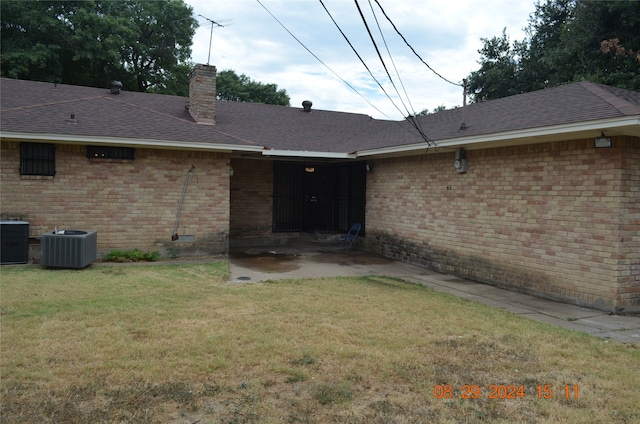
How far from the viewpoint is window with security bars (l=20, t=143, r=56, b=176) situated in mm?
9188

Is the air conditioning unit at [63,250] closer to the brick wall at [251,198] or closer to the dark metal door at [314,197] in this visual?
the brick wall at [251,198]

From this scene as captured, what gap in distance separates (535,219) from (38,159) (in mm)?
9757

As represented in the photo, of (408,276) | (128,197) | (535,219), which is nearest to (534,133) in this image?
(535,219)

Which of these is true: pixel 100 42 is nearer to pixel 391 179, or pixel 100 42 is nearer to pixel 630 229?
pixel 391 179

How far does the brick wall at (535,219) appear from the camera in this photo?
21.4 feet

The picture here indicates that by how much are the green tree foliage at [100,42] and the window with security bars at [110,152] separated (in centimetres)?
1373

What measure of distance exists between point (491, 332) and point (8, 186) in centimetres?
944

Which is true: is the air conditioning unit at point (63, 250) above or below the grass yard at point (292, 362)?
above

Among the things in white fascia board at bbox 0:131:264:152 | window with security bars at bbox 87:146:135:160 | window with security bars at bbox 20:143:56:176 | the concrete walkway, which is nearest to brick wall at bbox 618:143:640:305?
the concrete walkway

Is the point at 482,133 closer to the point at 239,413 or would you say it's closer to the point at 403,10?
the point at 403,10
